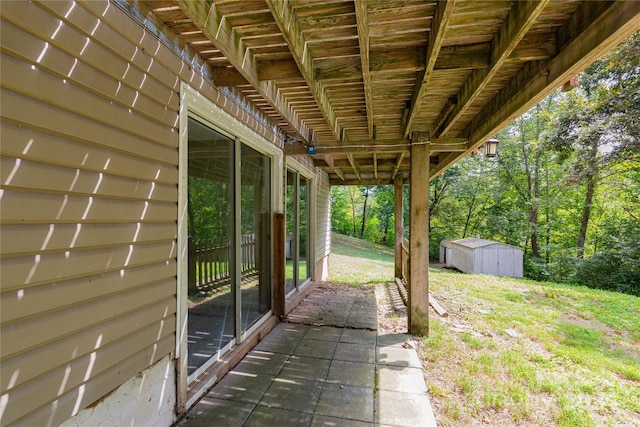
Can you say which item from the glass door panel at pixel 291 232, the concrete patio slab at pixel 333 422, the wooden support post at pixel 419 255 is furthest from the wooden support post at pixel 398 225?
the concrete patio slab at pixel 333 422

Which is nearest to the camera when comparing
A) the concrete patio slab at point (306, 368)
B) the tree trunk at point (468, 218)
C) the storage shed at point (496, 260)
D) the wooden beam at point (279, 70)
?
the wooden beam at point (279, 70)

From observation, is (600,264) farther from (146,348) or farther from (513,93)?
(146,348)

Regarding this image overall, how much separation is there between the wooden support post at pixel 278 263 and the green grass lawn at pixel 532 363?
1.99m

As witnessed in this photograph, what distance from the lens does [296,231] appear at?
5469 mm

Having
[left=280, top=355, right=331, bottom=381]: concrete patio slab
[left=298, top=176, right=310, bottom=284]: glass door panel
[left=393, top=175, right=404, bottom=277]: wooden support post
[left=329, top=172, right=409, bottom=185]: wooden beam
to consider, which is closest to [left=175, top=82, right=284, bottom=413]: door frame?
[left=280, top=355, right=331, bottom=381]: concrete patio slab

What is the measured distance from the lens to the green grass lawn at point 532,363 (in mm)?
2414

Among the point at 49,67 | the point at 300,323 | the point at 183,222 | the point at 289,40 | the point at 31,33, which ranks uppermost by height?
the point at 289,40

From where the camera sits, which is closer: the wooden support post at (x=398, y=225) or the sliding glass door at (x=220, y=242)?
the sliding glass door at (x=220, y=242)

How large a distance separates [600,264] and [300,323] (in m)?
11.6

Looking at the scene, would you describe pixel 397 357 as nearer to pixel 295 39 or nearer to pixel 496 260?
pixel 295 39

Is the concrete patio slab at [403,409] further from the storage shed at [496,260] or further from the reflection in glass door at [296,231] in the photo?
the storage shed at [496,260]

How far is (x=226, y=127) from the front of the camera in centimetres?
282

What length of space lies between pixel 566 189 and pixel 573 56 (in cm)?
1314

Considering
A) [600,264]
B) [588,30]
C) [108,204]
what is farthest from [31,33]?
[600,264]
